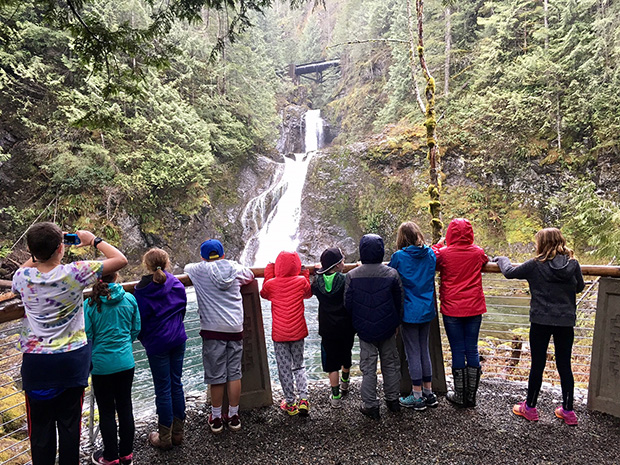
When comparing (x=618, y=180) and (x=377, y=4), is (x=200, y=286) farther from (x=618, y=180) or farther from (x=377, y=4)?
(x=377, y=4)

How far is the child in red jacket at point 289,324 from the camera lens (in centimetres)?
317

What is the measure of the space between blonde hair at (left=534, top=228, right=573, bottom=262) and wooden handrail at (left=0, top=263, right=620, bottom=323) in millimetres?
389

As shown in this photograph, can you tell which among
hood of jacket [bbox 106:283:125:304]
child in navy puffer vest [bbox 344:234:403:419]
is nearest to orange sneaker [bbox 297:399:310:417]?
child in navy puffer vest [bbox 344:234:403:419]

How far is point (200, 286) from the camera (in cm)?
299

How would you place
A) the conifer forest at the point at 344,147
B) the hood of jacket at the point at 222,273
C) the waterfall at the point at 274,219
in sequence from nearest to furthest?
the hood of jacket at the point at 222,273, the conifer forest at the point at 344,147, the waterfall at the point at 274,219

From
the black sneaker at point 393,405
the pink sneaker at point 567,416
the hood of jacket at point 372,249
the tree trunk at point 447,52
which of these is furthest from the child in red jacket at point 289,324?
the tree trunk at point 447,52

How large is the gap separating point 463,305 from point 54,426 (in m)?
3.18

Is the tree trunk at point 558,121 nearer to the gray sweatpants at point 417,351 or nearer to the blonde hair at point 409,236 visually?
the blonde hair at point 409,236

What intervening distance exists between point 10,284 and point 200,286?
1.29 m

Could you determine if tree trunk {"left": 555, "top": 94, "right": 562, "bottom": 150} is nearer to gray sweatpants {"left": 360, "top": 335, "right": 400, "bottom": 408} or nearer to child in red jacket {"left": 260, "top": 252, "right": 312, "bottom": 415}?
gray sweatpants {"left": 360, "top": 335, "right": 400, "bottom": 408}

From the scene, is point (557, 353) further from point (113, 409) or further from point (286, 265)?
point (113, 409)

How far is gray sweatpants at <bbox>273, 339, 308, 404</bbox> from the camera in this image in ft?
10.4

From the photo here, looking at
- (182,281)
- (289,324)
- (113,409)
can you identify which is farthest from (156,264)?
(289,324)

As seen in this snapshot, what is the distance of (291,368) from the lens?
320 centimetres
